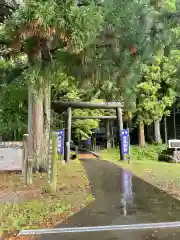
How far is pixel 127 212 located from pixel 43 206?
1.58 m

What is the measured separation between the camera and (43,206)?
6.15 m

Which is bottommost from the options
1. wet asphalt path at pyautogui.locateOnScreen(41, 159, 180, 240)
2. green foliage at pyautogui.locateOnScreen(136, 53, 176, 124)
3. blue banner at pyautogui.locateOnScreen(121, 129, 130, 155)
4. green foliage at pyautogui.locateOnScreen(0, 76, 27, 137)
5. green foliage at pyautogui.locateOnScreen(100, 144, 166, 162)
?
wet asphalt path at pyautogui.locateOnScreen(41, 159, 180, 240)

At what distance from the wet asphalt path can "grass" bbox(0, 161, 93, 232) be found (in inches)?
10.0

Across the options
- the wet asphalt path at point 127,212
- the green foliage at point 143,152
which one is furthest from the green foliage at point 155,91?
the wet asphalt path at point 127,212

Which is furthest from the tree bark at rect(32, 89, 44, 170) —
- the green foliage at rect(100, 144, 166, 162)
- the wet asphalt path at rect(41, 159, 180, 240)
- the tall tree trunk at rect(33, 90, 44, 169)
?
the green foliage at rect(100, 144, 166, 162)

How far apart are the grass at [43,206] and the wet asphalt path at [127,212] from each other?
0.25 meters

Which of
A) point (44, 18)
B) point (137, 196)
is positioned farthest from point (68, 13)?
point (137, 196)

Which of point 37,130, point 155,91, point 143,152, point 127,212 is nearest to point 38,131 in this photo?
point 37,130

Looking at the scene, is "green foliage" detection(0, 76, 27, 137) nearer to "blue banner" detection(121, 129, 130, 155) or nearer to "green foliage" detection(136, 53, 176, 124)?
"blue banner" detection(121, 129, 130, 155)

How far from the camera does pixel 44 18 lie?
5410 millimetres

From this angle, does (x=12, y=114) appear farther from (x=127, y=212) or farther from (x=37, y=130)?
(x=127, y=212)

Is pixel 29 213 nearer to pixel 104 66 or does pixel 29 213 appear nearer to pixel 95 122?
pixel 104 66

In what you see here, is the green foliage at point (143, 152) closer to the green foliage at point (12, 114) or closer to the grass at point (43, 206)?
the green foliage at point (12, 114)

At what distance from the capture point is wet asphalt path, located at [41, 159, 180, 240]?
4.50m
